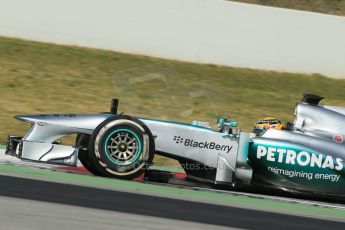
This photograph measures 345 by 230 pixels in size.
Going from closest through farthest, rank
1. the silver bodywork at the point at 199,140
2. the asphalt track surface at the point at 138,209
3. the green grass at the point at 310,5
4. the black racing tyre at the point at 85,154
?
the asphalt track surface at the point at 138,209 < the silver bodywork at the point at 199,140 < the black racing tyre at the point at 85,154 < the green grass at the point at 310,5

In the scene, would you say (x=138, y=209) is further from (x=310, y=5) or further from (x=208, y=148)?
(x=310, y=5)

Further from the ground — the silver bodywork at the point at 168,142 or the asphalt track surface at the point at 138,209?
the silver bodywork at the point at 168,142

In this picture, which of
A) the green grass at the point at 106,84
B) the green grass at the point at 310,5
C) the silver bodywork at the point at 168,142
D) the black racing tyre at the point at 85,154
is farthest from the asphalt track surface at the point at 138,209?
the green grass at the point at 310,5

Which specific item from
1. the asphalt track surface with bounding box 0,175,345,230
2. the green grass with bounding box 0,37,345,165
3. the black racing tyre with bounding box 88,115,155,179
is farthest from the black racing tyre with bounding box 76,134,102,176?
the green grass with bounding box 0,37,345,165

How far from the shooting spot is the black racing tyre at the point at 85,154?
24.2 ft

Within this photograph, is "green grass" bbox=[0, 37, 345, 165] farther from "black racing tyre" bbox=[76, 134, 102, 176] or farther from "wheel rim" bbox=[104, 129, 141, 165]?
"wheel rim" bbox=[104, 129, 141, 165]

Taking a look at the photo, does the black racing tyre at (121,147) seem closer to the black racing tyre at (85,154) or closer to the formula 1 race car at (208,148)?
the formula 1 race car at (208,148)

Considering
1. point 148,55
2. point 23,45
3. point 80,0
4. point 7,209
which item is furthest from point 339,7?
point 7,209

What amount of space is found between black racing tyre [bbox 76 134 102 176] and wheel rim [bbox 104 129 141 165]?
27 cm

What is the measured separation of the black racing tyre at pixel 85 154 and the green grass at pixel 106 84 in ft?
12.7

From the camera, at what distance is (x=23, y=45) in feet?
49.0

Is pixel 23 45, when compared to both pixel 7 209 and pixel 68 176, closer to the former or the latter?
pixel 68 176

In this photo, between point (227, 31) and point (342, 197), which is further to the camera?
point (227, 31)

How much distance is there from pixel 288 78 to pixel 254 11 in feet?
5.48
